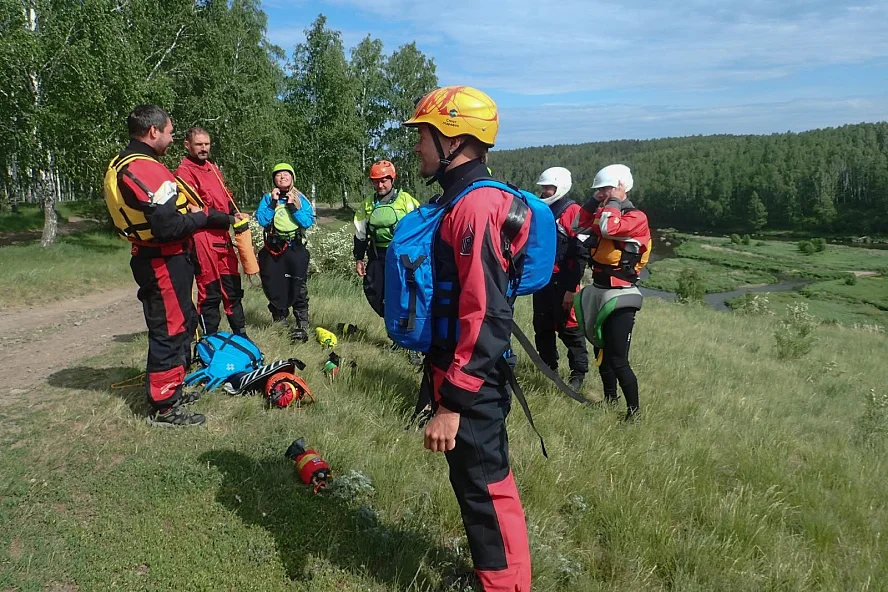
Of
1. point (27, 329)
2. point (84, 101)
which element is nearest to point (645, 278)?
point (84, 101)

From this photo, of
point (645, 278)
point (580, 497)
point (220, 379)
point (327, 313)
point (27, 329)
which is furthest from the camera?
point (645, 278)

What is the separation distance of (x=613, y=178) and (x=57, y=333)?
737 cm

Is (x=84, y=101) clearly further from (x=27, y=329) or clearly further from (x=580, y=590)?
(x=580, y=590)

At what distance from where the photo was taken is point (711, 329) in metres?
12.8

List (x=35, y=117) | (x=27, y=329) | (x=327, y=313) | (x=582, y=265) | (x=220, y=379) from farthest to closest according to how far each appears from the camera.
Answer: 1. (x=35, y=117)
2. (x=327, y=313)
3. (x=27, y=329)
4. (x=582, y=265)
5. (x=220, y=379)

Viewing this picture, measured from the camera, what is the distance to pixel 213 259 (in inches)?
220

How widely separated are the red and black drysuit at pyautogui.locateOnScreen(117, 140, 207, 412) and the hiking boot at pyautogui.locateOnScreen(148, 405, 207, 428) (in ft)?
0.15

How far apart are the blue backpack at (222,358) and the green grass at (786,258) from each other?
198 ft

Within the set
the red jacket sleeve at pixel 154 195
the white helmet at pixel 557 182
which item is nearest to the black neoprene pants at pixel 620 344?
the white helmet at pixel 557 182

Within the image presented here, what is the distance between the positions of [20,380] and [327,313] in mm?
3835

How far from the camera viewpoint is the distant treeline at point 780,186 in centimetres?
9450

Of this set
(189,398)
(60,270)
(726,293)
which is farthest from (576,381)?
(726,293)

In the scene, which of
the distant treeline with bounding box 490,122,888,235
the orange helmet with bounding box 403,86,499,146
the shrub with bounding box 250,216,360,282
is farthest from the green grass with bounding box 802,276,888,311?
the orange helmet with bounding box 403,86,499,146

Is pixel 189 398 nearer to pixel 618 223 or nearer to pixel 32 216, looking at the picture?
pixel 618 223
